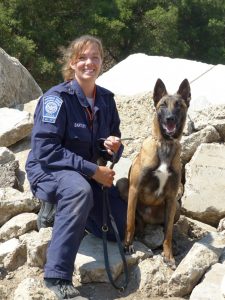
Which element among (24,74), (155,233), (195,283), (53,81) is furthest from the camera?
(53,81)

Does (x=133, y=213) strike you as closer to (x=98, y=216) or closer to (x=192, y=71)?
(x=98, y=216)

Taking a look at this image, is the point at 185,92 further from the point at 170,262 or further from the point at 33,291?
the point at 33,291

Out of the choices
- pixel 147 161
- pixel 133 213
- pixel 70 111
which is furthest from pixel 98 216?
pixel 70 111

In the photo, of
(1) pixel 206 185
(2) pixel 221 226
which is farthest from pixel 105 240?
(1) pixel 206 185

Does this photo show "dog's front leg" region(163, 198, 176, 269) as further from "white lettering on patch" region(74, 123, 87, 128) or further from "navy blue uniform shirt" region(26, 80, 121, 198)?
"white lettering on patch" region(74, 123, 87, 128)

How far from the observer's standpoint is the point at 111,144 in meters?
3.74

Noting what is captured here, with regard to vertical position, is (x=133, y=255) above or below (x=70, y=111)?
below

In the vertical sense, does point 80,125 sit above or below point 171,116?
below

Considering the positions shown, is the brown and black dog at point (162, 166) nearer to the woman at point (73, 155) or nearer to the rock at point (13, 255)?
the woman at point (73, 155)

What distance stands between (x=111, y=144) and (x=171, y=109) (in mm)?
525

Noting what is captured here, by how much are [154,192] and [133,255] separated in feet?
1.64

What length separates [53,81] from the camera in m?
14.6

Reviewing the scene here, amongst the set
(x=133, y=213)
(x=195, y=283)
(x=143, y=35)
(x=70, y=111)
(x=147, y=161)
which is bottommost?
(x=195, y=283)

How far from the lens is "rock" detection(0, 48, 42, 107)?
6.22 meters
